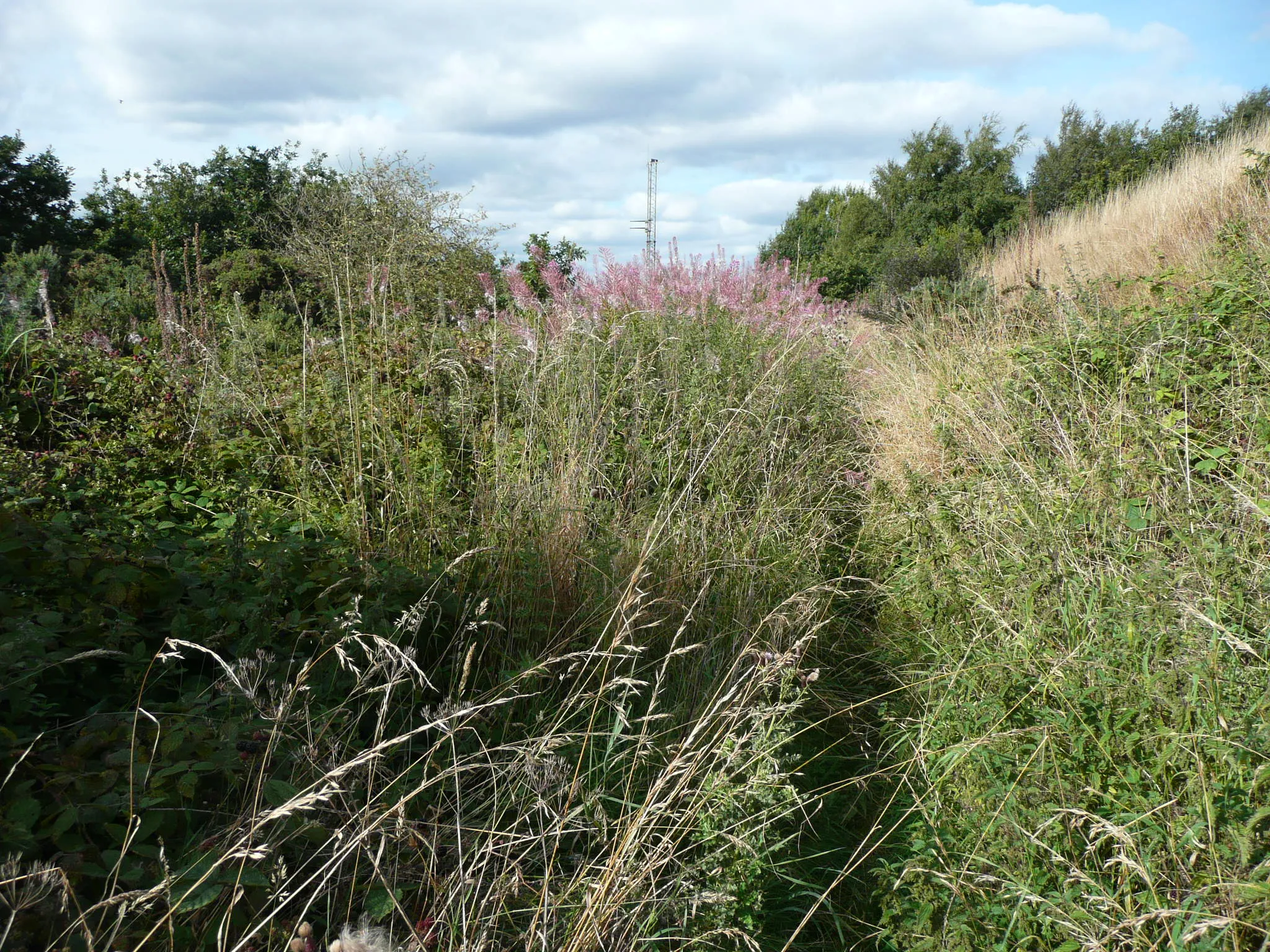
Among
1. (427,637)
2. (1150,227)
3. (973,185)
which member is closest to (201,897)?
(427,637)

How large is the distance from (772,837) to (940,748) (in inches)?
30.1

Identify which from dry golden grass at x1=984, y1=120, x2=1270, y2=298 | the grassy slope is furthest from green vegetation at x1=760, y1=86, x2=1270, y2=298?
the grassy slope

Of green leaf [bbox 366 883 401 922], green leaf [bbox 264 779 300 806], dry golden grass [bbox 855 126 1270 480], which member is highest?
dry golden grass [bbox 855 126 1270 480]

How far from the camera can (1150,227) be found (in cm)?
833

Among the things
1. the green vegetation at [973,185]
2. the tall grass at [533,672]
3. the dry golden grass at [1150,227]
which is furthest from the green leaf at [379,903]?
the green vegetation at [973,185]

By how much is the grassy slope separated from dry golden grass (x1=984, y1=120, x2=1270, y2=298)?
1.94 metres

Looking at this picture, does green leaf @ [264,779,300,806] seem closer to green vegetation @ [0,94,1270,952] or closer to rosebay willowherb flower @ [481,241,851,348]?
green vegetation @ [0,94,1270,952]

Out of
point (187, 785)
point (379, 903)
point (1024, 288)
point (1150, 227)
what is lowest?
point (379, 903)

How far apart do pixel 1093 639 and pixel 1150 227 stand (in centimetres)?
750

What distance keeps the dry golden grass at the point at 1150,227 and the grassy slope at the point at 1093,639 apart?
6.38 ft

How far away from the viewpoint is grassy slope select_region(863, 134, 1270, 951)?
6.24ft

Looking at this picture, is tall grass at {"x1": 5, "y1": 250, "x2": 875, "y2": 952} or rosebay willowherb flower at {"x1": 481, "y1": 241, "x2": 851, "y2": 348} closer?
tall grass at {"x1": 5, "y1": 250, "x2": 875, "y2": 952}

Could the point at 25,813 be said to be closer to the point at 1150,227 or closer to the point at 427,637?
the point at 427,637

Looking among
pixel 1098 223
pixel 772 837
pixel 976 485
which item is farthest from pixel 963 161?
pixel 772 837
